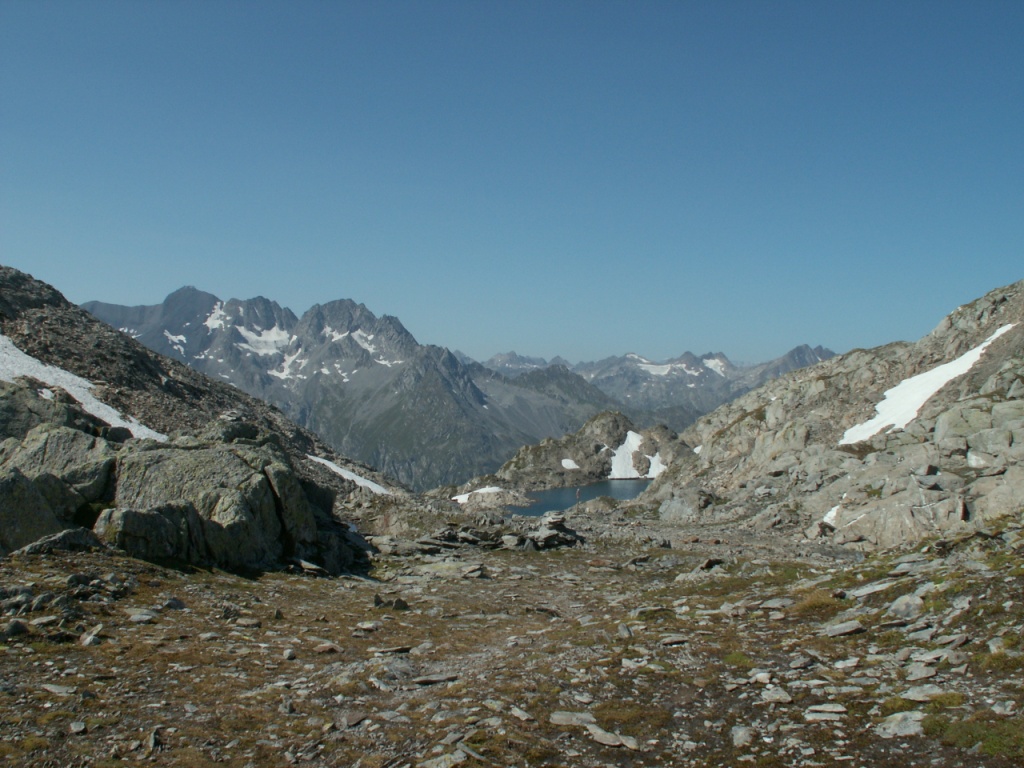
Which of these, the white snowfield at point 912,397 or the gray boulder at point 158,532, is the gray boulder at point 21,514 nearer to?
the gray boulder at point 158,532

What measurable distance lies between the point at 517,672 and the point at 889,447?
60.5 metres

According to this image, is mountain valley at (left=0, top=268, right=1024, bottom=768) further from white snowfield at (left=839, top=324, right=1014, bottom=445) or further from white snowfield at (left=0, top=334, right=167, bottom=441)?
white snowfield at (left=839, top=324, right=1014, bottom=445)

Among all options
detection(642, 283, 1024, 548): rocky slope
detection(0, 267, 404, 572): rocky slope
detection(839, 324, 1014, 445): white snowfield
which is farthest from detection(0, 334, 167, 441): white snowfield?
detection(839, 324, 1014, 445): white snowfield

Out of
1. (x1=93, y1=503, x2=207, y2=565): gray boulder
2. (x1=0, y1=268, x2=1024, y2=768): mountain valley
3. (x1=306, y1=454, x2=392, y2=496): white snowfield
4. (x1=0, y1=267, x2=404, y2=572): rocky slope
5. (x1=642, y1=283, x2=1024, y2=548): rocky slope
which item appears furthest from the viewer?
(x1=306, y1=454, x2=392, y2=496): white snowfield

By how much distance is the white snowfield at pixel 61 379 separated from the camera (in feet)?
206

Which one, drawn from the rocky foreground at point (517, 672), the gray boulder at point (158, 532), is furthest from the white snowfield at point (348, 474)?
the rocky foreground at point (517, 672)

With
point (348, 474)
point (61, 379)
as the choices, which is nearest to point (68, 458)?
point (61, 379)

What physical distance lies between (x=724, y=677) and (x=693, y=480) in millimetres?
116017

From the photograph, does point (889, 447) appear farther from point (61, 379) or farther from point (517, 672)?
point (61, 379)

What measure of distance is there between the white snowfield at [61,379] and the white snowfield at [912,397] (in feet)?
263

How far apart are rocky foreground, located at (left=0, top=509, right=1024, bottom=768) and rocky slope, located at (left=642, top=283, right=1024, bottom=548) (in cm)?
2555

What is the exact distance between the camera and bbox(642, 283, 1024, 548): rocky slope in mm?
46781

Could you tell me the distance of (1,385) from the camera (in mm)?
47031

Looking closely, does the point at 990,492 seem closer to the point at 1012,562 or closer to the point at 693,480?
the point at 1012,562
